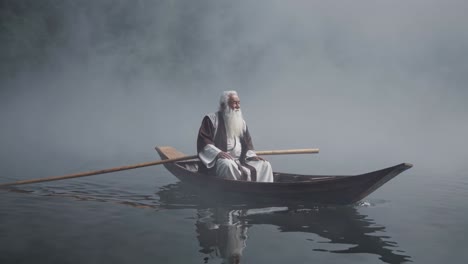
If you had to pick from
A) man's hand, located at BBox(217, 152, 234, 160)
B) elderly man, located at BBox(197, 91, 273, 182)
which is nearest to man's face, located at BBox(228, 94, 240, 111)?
elderly man, located at BBox(197, 91, 273, 182)

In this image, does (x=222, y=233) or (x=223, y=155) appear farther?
(x=223, y=155)

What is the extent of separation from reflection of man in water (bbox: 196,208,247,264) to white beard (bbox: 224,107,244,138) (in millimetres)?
1621

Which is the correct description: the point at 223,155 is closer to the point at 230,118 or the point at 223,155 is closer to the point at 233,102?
the point at 230,118

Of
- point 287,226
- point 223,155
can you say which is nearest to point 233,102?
point 223,155

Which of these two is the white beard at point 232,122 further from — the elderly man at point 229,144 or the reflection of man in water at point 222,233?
the reflection of man in water at point 222,233

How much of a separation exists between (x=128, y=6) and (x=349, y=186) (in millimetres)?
70773

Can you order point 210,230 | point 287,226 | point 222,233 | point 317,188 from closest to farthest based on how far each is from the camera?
point 222,233
point 210,230
point 287,226
point 317,188

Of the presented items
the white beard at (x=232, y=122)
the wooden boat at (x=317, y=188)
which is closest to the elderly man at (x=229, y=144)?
the white beard at (x=232, y=122)

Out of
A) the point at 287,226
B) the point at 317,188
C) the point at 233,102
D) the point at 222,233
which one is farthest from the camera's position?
the point at 233,102

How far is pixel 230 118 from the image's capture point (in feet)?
25.2

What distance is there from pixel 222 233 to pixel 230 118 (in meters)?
2.88

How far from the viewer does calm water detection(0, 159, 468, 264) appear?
4.48m

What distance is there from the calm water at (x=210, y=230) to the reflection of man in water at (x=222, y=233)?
0.04ft

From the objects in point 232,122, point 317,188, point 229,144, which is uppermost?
point 232,122
